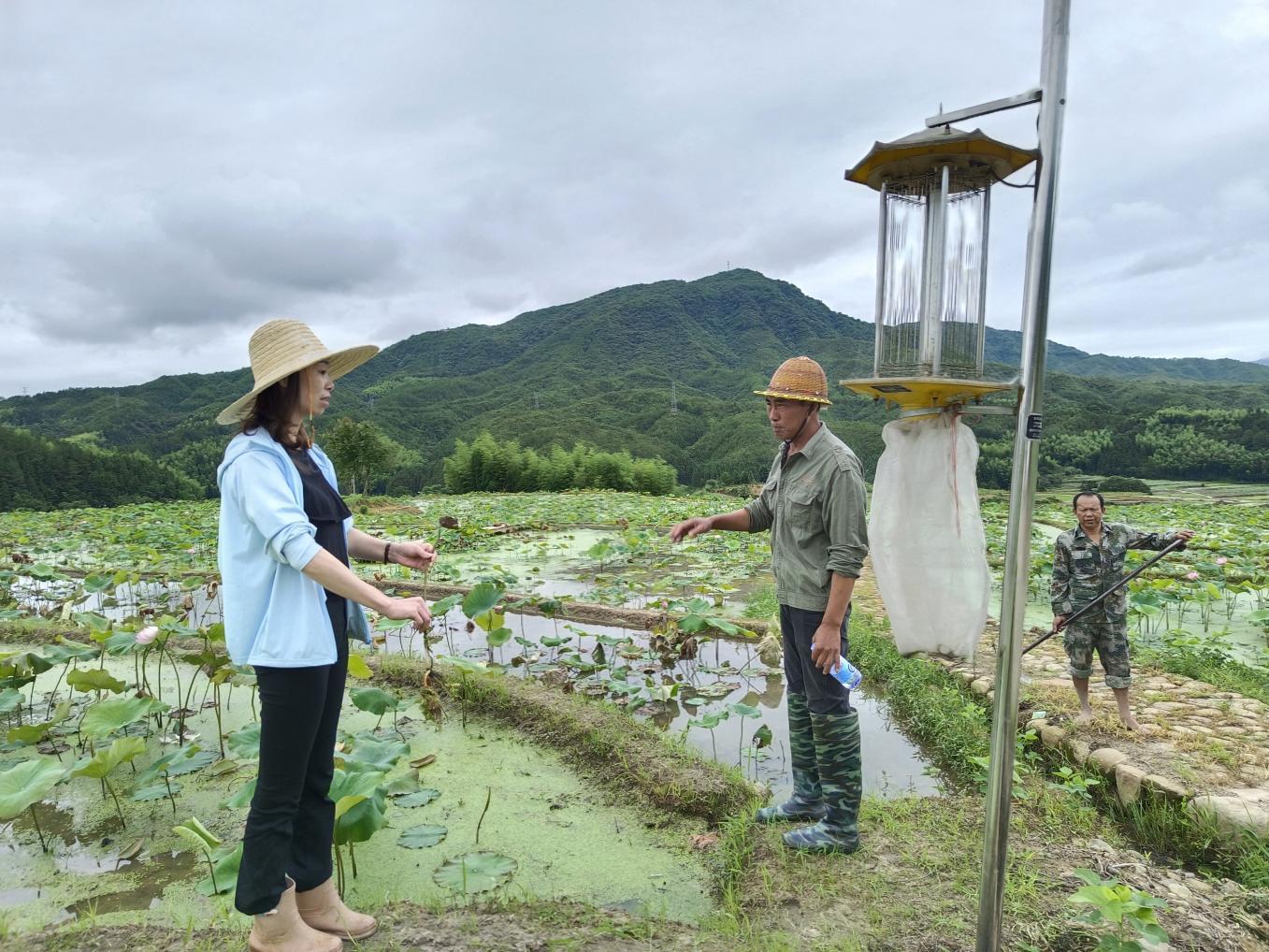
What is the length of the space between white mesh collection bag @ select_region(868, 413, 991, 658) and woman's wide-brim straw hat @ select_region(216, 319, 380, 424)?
152 cm

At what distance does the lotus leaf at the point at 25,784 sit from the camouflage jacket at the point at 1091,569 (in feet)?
13.6

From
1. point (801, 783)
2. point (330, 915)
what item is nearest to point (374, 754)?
point (330, 915)

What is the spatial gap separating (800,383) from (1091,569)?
220 centimetres

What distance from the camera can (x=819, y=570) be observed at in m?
2.45

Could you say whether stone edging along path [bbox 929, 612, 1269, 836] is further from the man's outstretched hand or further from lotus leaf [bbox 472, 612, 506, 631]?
lotus leaf [bbox 472, 612, 506, 631]

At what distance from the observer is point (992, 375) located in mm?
1855

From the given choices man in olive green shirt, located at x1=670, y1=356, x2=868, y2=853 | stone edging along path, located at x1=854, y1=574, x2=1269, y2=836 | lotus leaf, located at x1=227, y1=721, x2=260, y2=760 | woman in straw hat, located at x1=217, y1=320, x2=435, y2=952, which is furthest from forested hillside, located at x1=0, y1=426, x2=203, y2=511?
stone edging along path, located at x1=854, y1=574, x2=1269, y2=836

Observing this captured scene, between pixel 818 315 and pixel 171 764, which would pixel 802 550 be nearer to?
pixel 171 764

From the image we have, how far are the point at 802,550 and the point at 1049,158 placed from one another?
136 cm

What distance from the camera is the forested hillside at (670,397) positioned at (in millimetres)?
30000

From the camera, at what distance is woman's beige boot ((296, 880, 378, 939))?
79.4 inches

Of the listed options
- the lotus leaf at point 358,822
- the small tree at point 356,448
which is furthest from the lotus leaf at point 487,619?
the small tree at point 356,448

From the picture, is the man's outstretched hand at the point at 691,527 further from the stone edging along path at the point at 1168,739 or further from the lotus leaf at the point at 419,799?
the stone edging along path at the point at 1168,739

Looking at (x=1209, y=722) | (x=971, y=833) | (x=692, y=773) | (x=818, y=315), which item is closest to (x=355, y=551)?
(x=692, y=773)
